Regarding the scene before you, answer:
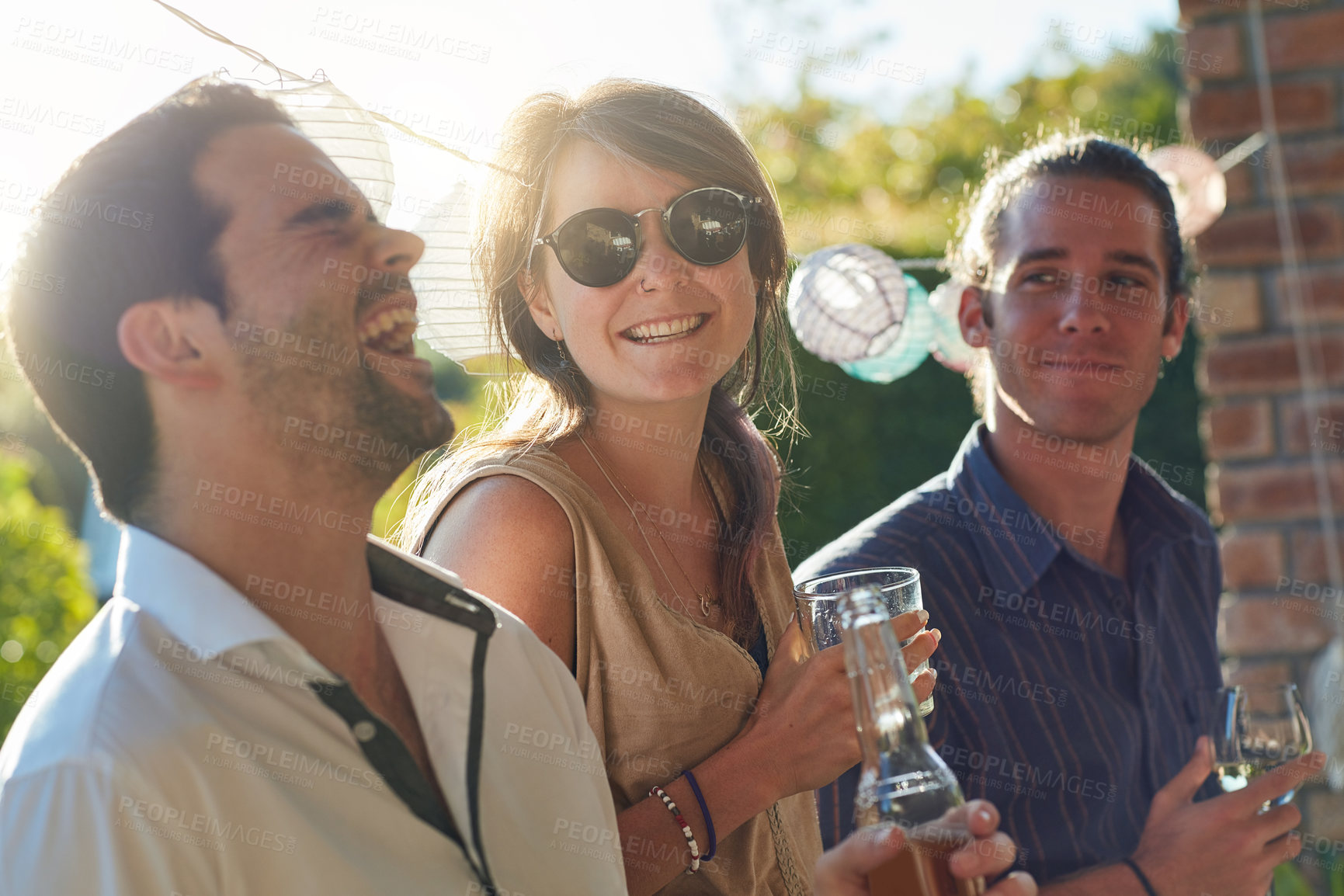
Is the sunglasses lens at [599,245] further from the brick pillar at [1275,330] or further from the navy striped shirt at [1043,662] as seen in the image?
the brick pillar at [1275,330]

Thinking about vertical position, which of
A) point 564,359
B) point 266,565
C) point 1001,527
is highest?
point 564,359

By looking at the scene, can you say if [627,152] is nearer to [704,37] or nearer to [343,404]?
[343,404]

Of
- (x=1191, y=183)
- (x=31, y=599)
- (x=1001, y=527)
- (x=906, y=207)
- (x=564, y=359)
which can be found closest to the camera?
(x=564, y=359)

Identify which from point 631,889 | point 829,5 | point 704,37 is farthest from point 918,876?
point 829,5

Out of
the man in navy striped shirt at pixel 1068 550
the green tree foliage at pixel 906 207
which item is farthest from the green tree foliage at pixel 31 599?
the man in navy striped shirt at pixel 1068 550

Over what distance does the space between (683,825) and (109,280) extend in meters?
1.10

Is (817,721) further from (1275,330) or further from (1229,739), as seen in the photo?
(1275,330)

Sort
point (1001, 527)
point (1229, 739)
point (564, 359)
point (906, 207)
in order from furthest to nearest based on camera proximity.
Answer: point (906, 207), point (1001, 527), point (564, 359), point (1229, 739)

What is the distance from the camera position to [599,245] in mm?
1964

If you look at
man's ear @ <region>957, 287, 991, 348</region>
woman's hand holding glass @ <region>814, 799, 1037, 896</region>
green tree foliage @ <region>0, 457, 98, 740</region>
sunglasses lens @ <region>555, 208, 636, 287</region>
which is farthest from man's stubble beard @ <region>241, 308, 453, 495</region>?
green tree foliage @ <region>0, 457, 98, 740</region>

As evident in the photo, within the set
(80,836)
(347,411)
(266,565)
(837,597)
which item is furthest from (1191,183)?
(80,836)

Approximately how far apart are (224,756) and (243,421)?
0.40 metres

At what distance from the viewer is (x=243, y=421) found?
1430 mm

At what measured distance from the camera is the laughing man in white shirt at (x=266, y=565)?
127cm
